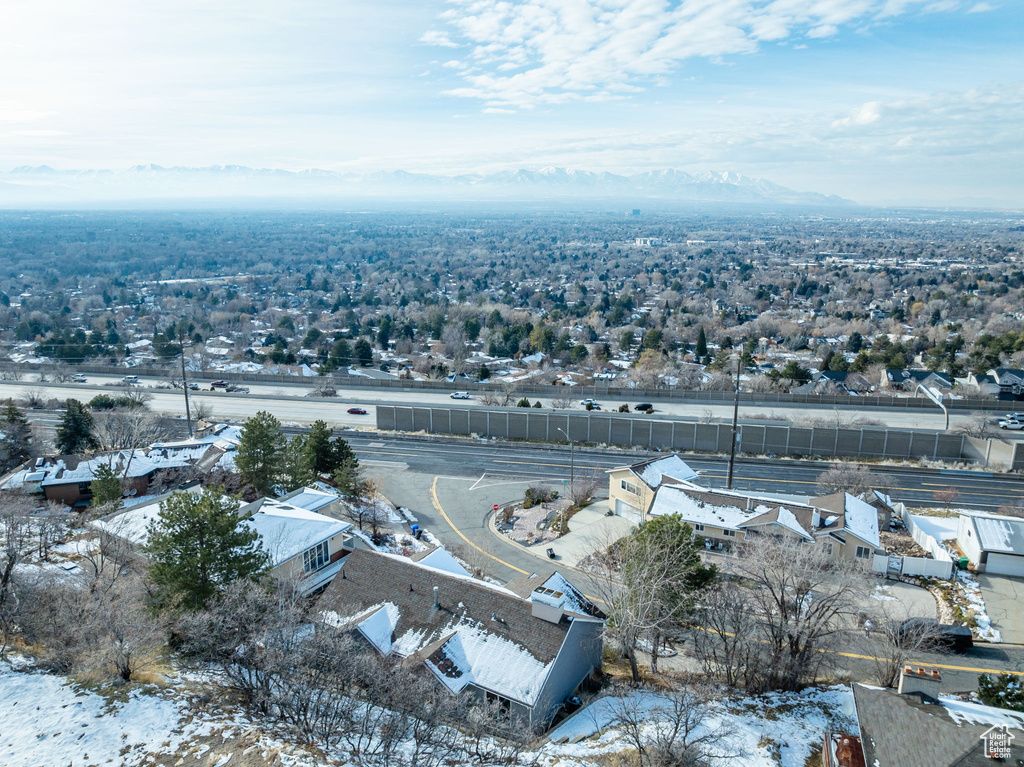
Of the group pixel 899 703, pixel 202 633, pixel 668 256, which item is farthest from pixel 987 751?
pixel 668 256

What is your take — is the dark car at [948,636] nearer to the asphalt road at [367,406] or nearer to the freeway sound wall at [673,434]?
the freeway sound wall at [673,434]

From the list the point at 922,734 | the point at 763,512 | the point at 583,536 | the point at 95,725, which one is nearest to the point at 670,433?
the point at 583,536

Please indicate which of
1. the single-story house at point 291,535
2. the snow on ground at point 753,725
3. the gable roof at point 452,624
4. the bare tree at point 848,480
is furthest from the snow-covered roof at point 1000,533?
the single-story house at point 291,535

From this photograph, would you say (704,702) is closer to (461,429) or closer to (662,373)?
(461,429)

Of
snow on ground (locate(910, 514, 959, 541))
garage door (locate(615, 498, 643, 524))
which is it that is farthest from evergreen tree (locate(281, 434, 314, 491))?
snow on ground (locate(910, 514, 959, 541))

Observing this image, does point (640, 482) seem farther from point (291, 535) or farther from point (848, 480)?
point (291, 535)
